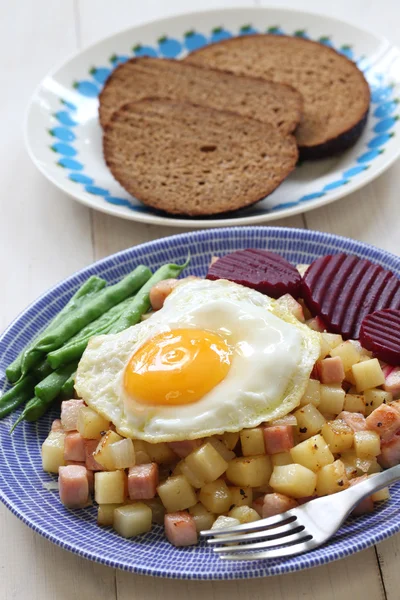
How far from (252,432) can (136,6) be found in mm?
6312

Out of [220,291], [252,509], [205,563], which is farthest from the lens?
[220,291]

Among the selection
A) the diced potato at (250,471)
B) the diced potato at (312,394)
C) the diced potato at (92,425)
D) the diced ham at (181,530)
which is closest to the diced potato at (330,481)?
the diced potato at (250,471)

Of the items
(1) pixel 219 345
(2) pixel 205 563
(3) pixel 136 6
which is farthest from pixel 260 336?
(3) pixel 136 6

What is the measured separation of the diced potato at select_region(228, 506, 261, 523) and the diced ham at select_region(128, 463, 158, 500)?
39 cm

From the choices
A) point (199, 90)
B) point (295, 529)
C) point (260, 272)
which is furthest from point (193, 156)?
point (295, 529)

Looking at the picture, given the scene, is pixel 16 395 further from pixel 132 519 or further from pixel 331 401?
pixel 331 401

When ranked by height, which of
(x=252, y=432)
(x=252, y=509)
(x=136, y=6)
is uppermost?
(x=136, y=6)

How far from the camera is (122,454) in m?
3.85

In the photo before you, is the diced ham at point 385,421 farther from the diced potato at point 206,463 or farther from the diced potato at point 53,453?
the diced potato at point 53,453

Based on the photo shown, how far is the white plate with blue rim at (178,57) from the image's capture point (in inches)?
243

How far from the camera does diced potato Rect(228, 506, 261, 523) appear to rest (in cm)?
371

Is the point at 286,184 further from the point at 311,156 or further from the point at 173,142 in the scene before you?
the point at 173,142

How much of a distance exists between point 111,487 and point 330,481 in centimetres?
101

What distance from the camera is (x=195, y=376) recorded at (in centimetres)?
398
